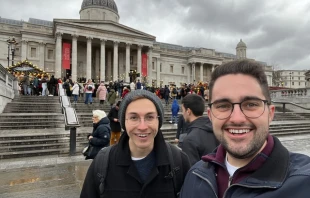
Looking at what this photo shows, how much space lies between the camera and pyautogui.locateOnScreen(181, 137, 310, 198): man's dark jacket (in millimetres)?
1015

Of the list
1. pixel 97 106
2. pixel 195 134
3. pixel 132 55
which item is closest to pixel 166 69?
pixel 132 55

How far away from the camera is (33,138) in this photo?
8.91 m

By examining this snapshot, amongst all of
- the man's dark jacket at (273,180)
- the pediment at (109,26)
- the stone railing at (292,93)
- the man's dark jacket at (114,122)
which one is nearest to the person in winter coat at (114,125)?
the man's dark jacket at (114,122)

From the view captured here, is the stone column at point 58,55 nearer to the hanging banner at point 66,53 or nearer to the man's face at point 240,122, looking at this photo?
the hanging banner at point 66,53

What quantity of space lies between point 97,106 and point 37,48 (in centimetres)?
3470

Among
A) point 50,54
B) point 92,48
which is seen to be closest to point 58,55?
point 50,54

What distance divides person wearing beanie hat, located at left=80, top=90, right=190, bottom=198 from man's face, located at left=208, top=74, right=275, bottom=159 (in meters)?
0.68

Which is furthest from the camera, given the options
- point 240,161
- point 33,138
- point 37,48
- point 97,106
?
point 37,48

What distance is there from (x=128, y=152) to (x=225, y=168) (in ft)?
2.87

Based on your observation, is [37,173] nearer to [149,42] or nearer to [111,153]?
[111,153]

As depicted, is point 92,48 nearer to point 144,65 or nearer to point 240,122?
point 144,65

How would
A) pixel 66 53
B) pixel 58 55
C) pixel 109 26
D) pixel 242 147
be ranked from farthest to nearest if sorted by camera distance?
pixel 109 26, pixel 58 55, pixel 66 53, pixel 242 147

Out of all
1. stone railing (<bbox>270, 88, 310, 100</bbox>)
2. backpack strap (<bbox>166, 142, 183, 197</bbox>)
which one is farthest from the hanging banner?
backpack strap (<bbox>166, 142, 183, 197</bbox>)

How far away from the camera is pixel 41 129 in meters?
10.7
